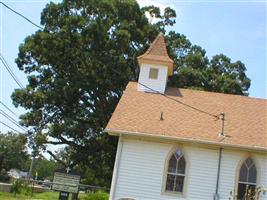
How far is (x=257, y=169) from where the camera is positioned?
66.9ft

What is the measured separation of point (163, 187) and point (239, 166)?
3.34 m

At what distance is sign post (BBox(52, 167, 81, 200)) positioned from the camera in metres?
16.7

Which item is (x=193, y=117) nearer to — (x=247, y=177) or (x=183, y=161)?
(x=183, y=161)

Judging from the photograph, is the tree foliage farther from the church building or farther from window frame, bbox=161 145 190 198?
window frame, bbox=161 145 190 198

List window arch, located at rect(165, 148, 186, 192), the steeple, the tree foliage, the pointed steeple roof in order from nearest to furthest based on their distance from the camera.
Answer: window arch, located at rect(165, 148, 186, 192) < the steeple < the pointed steeple roof < the tree foliage

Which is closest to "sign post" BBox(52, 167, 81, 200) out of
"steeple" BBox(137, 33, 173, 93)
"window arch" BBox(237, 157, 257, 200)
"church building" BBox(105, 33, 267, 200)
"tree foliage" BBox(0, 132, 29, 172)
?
"church building" BBox(105, 33, 267, 200)

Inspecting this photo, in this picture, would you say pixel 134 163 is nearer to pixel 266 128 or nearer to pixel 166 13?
pixel 266 128

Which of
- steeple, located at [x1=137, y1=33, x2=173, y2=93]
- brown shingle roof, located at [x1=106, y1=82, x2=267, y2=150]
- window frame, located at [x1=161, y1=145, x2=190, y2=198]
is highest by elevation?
steeple, located at [x1=137, y1=33, x2=173, y2=93]

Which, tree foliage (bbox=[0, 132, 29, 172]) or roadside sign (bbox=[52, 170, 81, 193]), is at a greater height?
tree foliage (bbox=[0, 132, 29, 172])

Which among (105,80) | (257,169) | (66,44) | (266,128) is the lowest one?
(257,169)

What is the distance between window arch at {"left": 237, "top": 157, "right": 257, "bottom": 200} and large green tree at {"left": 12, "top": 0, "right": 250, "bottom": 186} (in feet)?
46.5

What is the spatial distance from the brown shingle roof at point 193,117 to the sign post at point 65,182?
12.3 ft

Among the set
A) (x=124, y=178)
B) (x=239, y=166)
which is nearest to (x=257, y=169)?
(x=239, y=166)

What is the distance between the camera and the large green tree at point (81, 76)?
34125mm
